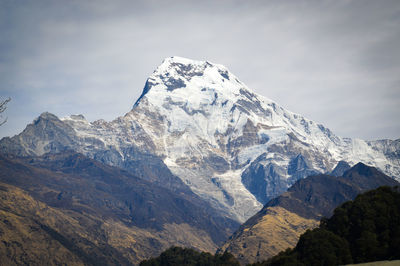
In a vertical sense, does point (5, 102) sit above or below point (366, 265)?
above

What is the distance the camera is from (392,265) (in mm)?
151750

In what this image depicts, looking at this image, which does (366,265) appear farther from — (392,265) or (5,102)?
(5,102)

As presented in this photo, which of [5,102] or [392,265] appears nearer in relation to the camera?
[5,102]

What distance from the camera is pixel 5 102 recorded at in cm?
13100

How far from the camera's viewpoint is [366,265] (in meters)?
161

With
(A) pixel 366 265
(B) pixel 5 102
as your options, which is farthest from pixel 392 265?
(B) pixel 5 102

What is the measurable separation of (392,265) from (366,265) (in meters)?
10.5

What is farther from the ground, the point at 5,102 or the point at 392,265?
the point at 5,102

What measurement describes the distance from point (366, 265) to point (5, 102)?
117726 mm

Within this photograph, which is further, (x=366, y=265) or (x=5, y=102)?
(x=366, y=265)

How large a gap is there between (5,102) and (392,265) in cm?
11910
